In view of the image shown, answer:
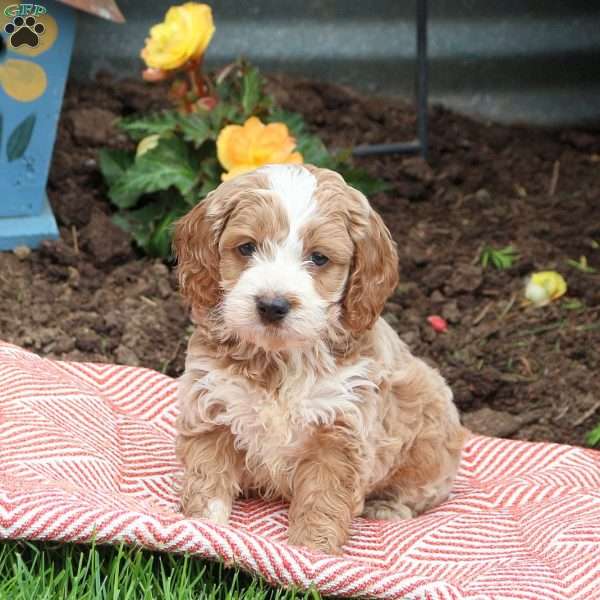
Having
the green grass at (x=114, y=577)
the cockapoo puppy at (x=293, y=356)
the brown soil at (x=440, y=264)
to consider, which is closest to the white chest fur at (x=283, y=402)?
the cockapoo puppy at (x=293, y=356)

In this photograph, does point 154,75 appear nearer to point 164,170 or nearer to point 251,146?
point 164,170

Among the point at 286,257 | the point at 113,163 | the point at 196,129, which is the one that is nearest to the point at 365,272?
the point at 286,257

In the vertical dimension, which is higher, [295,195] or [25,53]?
[25,53]

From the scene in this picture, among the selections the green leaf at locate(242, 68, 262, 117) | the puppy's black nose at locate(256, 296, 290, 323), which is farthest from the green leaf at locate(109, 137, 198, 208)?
the puppy's black nose at locate(256, 296, 290, 323)

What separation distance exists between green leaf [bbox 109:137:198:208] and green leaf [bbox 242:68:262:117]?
1.21 feet

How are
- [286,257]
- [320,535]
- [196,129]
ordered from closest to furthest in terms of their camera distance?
[286,257], [320,535], [196,129]

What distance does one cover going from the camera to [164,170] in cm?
634

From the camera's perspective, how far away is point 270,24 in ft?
26.0

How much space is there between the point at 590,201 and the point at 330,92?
179 centimetres

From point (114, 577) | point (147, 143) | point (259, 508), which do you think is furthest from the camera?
point (147, 143)

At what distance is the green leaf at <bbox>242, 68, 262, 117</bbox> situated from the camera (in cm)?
643

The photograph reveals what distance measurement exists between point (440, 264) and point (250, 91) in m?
1.36

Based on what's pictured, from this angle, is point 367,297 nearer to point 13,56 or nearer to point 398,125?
point 13,56

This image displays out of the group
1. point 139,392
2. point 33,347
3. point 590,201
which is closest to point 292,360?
point 139,392
